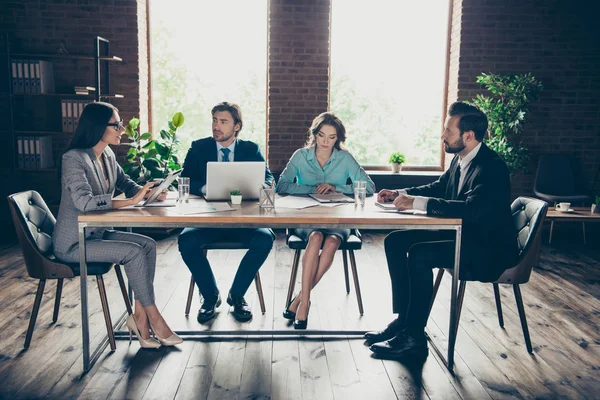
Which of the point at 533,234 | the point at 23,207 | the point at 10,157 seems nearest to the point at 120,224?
the point at 23,207

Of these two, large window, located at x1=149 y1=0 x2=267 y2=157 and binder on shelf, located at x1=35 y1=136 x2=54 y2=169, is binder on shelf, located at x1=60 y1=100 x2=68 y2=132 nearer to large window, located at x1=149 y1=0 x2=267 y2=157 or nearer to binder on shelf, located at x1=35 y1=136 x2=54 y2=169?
binder on shelf, located at x1=35 y1=136 x2=54 y2=169

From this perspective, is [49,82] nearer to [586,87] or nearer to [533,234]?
[533,234]

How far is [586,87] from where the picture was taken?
230 inches

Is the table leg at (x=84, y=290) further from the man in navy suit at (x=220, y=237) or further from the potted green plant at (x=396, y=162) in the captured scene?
the potted green plant at (x=396, y=162)

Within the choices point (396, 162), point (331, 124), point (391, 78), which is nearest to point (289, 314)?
point (331, 124)

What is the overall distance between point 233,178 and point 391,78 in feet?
12.9

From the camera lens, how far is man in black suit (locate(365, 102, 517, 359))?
2.55 m

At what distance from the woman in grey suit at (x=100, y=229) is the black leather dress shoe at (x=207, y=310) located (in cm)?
38

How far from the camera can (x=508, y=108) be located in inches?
214

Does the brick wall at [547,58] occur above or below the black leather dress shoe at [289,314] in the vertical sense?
above

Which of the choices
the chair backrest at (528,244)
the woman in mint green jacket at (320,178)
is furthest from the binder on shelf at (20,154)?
the chair backrest at (528,244)

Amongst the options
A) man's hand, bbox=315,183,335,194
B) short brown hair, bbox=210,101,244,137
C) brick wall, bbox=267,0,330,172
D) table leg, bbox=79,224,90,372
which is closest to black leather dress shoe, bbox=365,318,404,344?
man's hand, bbox=315,183,335,194

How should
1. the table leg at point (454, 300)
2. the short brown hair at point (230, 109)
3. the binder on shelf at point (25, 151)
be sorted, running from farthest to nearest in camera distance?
the binder on shelf at point (25, 151) → the short brown hair at point (230, 109) → the table leg at point (454, 300)

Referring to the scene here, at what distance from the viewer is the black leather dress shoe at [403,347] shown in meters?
2.68
